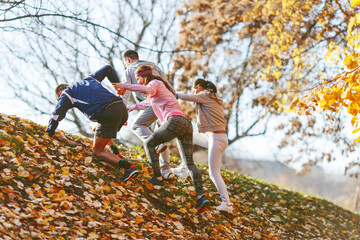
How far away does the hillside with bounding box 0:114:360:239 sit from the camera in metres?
4.42

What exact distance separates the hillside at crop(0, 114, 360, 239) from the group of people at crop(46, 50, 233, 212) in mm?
315

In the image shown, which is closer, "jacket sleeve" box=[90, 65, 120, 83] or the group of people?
the group of people

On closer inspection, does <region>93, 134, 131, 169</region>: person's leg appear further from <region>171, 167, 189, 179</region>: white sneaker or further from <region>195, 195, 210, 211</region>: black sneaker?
<region>171, 167, 189, 179</region>: white sneaker

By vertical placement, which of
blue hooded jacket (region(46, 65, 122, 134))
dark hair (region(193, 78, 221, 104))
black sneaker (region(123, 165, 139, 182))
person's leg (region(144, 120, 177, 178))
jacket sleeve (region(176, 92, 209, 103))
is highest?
dark hair (region(193, 78, 221, 104))

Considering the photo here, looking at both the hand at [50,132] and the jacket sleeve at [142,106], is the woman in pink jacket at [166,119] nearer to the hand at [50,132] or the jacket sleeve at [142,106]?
the jacket sleeve at [142,106]

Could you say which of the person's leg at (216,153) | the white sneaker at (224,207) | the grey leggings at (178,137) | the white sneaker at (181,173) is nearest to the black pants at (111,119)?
the grey leggings at (178,137)

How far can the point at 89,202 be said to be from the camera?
5117mm

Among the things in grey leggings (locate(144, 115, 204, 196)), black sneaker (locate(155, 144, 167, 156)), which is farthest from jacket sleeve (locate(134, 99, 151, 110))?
grey leggings (locate(144, 115, 204, 196))

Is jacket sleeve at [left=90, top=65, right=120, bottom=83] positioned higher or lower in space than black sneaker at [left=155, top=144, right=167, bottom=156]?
higher

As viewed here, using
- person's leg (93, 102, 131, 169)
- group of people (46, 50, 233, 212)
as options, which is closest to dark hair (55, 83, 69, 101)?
group of people (46, 50, 233, 212)

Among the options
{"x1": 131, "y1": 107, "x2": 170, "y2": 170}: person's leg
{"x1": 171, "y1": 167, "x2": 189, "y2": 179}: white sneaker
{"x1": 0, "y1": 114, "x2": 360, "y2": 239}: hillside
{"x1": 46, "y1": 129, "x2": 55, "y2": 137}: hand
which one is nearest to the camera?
{"x1": 0, "y1": 114, "x2": 360, "y2": 239}: hillside

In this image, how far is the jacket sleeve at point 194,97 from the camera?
6094mm

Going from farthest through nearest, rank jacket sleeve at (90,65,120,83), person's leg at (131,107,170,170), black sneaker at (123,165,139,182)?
person's leg at (131,107,170,170), jacket sleeve at (90,65,120,83), black sneaker at (123,165,139,182)

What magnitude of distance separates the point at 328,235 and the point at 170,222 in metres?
5.14
